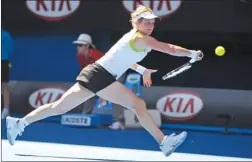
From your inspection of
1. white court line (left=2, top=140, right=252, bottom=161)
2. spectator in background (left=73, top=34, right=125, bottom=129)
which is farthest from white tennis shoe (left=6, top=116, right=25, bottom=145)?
spectator in background (left=73, top=34, right=125, bottom=129)

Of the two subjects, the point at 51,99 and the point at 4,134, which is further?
the point at 51,99

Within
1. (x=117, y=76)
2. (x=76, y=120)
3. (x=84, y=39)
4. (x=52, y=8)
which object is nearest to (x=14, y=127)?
(x=117, y=76)

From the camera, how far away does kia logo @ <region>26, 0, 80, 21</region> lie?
9.52 metres

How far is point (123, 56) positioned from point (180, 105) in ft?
12.3

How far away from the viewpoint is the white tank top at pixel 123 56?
17.9 ft

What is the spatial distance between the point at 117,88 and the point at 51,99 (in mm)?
4546

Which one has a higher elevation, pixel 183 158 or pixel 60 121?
pixel 183 158

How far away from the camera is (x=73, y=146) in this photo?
7.12 metres

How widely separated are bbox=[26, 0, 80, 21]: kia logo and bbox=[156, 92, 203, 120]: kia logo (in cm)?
205

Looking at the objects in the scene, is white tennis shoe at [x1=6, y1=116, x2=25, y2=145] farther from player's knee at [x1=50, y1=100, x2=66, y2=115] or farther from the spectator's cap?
the spectator's cap

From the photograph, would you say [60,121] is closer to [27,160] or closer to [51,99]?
[51,99]

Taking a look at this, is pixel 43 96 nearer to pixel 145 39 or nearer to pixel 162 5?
pixel 162 5

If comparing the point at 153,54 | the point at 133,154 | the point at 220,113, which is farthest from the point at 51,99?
the point at 133,154

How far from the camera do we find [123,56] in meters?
5.50
